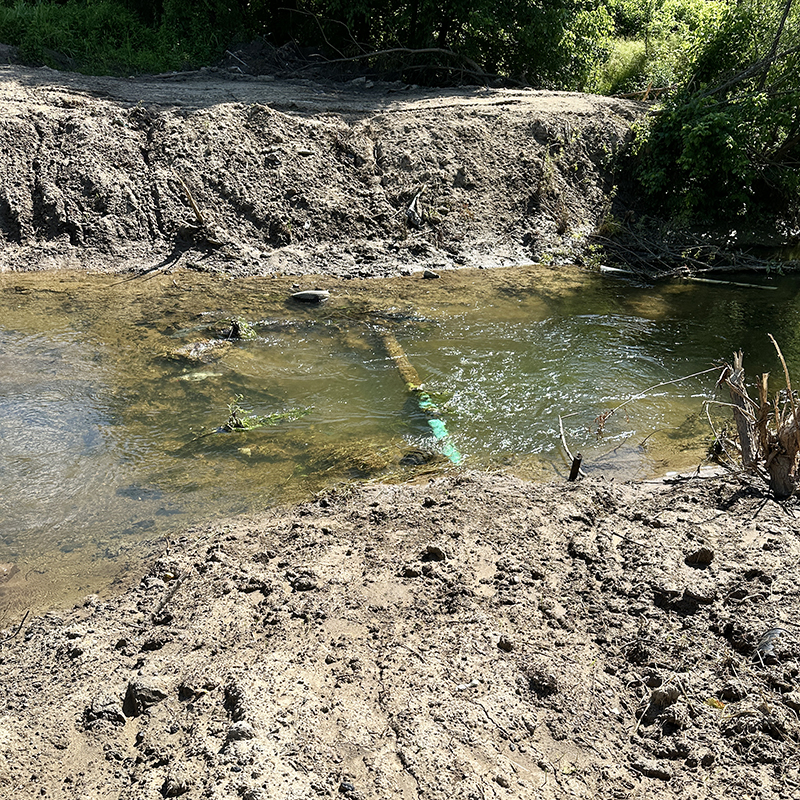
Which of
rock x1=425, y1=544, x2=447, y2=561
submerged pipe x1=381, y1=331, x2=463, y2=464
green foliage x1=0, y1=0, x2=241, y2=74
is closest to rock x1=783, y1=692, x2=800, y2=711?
rock x1=425, y1=544, x2=447, y2=561

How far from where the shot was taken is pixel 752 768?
3.04m

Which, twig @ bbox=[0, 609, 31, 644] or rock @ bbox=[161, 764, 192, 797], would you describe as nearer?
rock @ bbox=[161, 764, 192, 797]

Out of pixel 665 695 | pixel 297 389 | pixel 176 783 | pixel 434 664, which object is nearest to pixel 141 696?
pixel 176 783

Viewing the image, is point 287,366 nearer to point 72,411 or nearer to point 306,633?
point 72,411

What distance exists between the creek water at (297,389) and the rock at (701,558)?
5.92 ft

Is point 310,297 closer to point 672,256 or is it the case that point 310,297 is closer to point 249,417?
point 249,417

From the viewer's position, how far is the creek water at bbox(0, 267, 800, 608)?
17.8 ft

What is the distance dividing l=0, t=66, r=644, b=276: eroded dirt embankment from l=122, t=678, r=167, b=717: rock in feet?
24.0

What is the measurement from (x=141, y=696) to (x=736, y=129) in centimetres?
1181

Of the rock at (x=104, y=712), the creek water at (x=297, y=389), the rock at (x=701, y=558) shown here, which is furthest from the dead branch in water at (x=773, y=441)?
the rock at (x=104, y=712)

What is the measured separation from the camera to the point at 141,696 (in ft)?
11.2

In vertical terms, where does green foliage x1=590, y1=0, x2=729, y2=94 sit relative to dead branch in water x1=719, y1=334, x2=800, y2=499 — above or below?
above

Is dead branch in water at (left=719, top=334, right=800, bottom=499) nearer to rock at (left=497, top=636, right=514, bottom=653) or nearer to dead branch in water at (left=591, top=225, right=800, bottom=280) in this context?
rock at (left=497, top=636, right=514, bottom=653)

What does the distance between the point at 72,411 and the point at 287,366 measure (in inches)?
86.8
